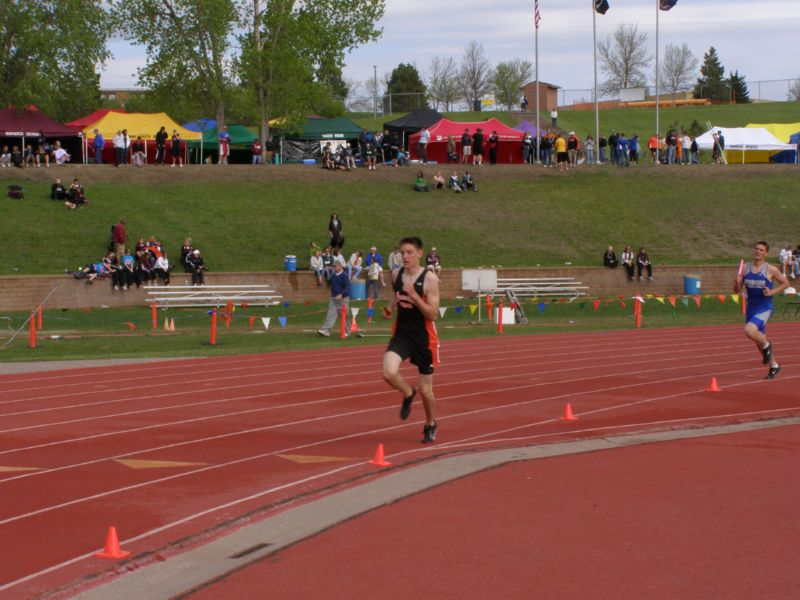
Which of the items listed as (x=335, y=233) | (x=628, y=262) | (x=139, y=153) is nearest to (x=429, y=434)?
(x=335, y=233)

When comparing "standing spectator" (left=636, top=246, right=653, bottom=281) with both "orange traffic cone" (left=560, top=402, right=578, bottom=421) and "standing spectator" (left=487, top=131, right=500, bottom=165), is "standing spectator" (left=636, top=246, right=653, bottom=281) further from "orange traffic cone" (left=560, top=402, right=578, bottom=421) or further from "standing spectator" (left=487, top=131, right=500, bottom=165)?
"orange traffic cone" (left=560, top=402, right=578, bottom=421)

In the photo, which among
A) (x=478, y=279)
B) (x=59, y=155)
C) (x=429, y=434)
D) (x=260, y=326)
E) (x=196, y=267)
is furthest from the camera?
(x=59, y=155)

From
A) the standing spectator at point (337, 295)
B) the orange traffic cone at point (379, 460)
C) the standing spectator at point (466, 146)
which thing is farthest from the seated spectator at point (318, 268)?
the orange traffic cone at point (379, 460)

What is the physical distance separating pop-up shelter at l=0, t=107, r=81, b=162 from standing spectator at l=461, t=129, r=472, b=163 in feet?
48.9

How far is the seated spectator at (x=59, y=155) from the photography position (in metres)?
39.2

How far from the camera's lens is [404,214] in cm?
3894

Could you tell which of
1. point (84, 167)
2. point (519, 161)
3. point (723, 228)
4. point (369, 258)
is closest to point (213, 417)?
point (369, 258)

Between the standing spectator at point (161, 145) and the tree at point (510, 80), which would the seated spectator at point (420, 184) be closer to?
the standing spectator at point (161, 145)

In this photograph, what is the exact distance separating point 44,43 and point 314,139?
11.7 m

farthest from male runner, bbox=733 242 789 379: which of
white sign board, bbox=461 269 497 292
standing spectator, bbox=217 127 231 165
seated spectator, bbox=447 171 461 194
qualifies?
standing spectator, bbox=217 127 231 165

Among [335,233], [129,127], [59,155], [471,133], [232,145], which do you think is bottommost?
[335,233]

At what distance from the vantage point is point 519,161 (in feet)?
158

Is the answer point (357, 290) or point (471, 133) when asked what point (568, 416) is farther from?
point (471, 133)

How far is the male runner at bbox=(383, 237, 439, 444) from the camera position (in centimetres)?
946
